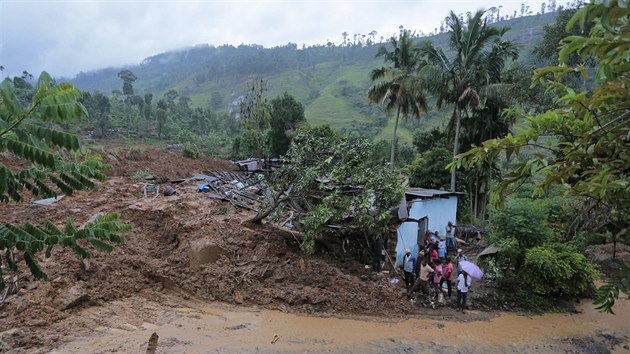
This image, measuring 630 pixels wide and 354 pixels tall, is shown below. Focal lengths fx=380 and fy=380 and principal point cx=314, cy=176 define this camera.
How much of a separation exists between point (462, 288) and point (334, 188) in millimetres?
4592

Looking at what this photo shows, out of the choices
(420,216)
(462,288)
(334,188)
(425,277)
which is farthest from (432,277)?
(334,188)

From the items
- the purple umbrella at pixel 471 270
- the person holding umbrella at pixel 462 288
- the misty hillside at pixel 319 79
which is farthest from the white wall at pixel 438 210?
the misty hillside at pixel 319 79

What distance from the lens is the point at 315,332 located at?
29.7 ft

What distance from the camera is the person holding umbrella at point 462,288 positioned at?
10281mm

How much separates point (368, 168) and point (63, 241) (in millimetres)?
9232

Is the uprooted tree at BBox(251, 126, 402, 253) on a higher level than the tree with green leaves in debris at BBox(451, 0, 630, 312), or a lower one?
lower

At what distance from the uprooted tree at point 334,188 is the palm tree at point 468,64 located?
8.07 meters

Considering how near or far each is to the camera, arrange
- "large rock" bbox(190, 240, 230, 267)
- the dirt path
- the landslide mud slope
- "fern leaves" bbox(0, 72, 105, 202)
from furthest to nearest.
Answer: "large rock" bbox(190, 240, 230, 267) → the landslide mud slope → the dirt path → "fern leaves" bbox(0, 72, 105, 202)

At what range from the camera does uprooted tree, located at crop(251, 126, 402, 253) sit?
10992 millimetres

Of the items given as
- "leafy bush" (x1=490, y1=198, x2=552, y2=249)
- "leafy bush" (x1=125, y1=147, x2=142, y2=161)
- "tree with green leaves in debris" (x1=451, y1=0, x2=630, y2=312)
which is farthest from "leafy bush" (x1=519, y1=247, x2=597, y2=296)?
"leafy bush" (x1=125, y1=147, x2=142, y2=161)

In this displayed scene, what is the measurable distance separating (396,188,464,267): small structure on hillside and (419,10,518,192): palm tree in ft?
10.00

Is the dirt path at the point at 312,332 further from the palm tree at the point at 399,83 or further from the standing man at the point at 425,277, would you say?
the palm tree at the point at 399,83

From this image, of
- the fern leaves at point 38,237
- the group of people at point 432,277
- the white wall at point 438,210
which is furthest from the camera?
the white wall at point 438,210

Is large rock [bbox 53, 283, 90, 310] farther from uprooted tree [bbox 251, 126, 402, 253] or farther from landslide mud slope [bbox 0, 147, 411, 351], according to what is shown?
uprooted tree [bbox 251, 126, 402, 253]
